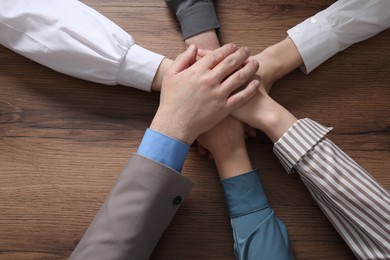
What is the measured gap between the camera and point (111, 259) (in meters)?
0.54

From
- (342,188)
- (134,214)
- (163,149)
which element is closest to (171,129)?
(163,149)

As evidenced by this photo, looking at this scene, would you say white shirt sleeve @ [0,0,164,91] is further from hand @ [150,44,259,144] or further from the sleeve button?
the sleeve button

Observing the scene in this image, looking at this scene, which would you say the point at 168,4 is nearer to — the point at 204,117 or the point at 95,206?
the point at 204,117

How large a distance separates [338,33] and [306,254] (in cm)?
43

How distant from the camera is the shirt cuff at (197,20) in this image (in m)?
0.70

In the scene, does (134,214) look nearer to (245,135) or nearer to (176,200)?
(176,200)

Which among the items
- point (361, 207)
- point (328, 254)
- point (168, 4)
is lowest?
point (328, 254)

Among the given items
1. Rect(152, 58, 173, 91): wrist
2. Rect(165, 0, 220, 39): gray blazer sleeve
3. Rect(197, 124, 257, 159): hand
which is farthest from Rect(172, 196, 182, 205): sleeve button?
Rect(165, 0, 220, 39): gray blazer sleeve

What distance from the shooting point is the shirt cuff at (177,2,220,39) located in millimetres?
703

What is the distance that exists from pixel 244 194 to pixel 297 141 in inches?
5.2

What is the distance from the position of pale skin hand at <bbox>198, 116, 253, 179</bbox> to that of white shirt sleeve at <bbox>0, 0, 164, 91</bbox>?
0.16m

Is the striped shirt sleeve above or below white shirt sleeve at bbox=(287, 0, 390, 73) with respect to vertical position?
below

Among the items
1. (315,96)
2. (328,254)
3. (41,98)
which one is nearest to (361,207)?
(328,254)

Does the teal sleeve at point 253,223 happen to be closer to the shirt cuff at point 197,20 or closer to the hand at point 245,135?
the hand at point 245,135
